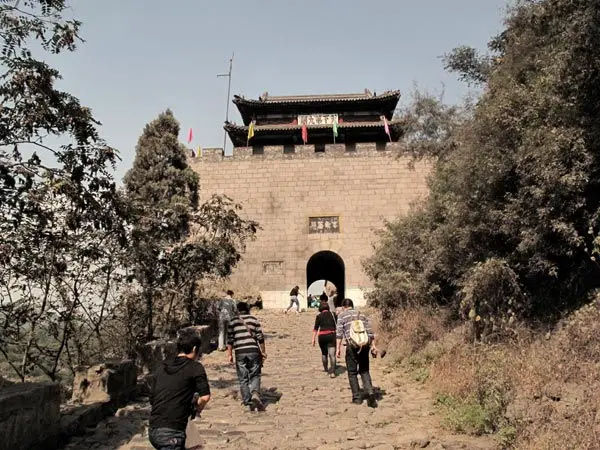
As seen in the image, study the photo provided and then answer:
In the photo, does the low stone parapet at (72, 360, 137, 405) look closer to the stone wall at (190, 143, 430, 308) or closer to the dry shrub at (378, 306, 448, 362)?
the dry shrub at (378, 306, 448, 362)

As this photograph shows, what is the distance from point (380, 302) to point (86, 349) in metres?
6.24

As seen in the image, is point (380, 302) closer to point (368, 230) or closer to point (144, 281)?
point (144, 281)

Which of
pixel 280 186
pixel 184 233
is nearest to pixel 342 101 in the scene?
pixel 280 186

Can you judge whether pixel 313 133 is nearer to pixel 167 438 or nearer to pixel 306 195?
pixel 306 195

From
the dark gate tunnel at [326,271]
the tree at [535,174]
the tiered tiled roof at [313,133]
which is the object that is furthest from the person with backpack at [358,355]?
the tiered tiled roof at [313,133]

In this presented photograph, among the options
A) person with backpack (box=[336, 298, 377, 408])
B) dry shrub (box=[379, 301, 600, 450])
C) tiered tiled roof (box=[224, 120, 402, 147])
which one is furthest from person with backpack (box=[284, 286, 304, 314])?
person with backpack (box=[336, 298, 377, 408])

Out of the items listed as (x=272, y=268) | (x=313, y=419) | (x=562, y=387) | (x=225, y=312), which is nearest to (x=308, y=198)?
(x=272, y=268)

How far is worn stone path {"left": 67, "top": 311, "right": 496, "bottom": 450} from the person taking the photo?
518cm

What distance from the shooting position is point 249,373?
22.2ft

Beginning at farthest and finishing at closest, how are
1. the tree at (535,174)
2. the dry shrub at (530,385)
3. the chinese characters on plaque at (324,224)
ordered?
the chinese characters on plaque at (324,224) < the tree at (535,174) < the dry shrub at (530,385)

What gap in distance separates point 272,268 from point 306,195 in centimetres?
376

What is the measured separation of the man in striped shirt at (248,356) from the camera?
6.68m

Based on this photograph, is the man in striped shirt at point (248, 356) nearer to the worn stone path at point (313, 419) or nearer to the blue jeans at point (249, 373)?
the blue jeans at point (249, 373)

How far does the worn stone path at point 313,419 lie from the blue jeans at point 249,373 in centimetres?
22
